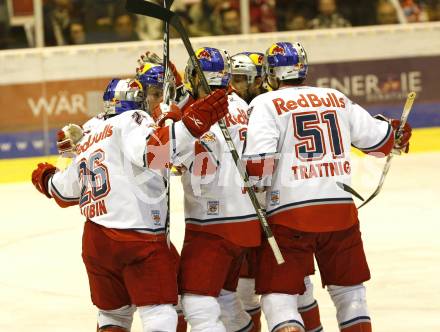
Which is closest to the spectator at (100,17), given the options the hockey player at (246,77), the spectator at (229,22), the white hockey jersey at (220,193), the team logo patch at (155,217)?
the spectator at (229,22)

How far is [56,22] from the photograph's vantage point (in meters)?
11.0

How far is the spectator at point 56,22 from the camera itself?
36.1 ft

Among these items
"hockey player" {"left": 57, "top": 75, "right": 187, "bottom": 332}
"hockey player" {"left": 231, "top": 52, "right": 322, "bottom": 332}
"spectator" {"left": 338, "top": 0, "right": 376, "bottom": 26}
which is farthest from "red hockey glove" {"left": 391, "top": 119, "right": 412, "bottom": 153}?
"spectator" {"left": 338, "top": 0, "right": 376, "bottom": 26}

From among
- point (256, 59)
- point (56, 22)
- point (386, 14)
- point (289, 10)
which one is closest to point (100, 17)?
point (56, 22)

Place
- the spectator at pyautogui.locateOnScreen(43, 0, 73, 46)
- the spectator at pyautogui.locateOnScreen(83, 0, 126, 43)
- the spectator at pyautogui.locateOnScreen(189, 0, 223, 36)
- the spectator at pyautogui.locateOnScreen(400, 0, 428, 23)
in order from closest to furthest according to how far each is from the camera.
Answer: the spectator at pyautogui.locateOnScreen(43, 0, 73, 46)
the spectator at pyautogui.locateOnScreen(83, 0, 126, 43)
the spectator at pyautogui.locateOnScreen(189, 0, 223, 36)
the spectator at pyautogui.locateOnScreen(400, 0, 428, 23)

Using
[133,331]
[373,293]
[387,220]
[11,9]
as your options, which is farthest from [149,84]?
[11,9]

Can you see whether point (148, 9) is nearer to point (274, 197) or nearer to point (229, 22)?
point (274, 197)

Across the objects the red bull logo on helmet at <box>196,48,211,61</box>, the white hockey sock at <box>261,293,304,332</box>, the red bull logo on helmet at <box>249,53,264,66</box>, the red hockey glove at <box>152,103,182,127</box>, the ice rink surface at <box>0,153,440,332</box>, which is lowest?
the ice rink surface at <box>0,153,440,332</box>

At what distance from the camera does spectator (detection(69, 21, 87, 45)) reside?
11.1m

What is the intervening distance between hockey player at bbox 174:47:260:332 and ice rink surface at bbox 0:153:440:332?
3.51 ft

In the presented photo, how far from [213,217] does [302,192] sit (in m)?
0.36

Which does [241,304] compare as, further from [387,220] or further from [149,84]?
[387,220]

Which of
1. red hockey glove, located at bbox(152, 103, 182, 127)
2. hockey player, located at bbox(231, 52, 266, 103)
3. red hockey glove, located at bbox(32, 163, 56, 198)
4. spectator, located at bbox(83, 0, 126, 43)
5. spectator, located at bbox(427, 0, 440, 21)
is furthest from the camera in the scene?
spectator, located at bbox(427, 0, 440, 21)

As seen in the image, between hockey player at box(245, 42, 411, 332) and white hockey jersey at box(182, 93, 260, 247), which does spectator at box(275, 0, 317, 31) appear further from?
white hockey jersey at box(182, 93, 260, 247)
